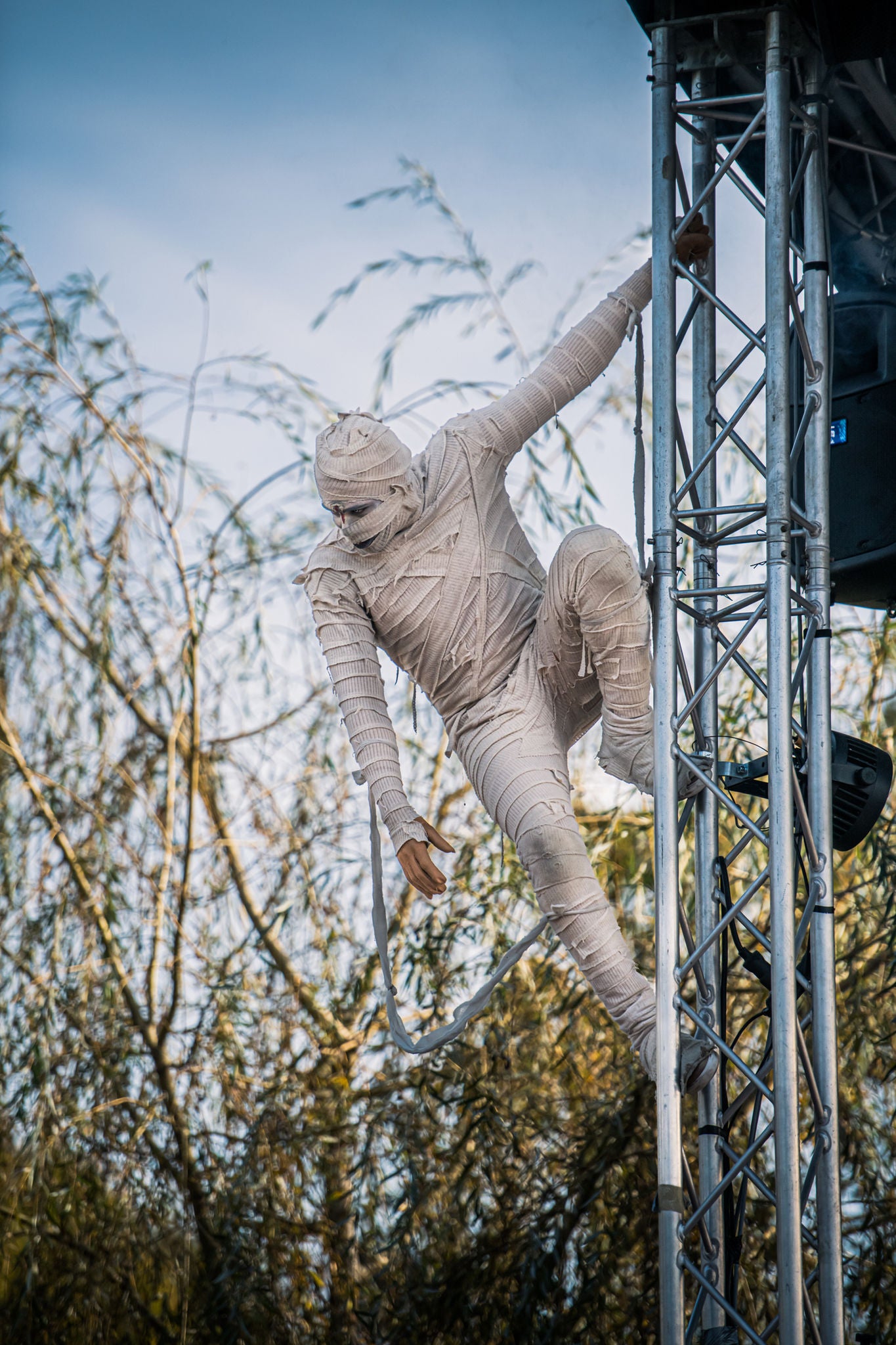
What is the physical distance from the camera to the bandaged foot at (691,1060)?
8.40ft

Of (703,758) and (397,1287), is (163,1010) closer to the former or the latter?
(397,1287)

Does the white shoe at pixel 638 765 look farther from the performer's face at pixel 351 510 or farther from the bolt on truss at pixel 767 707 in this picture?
the performer's face at pixel 351 510

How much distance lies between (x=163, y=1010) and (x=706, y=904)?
2704mm

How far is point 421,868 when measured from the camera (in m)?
2.67

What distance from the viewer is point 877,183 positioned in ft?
10.6

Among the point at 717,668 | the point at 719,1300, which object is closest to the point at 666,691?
Answer: the point at 717,668

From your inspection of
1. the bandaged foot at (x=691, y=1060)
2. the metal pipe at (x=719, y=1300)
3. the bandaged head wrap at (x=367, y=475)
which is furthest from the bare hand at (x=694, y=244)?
the metal pipe at (x=719, y=1300)

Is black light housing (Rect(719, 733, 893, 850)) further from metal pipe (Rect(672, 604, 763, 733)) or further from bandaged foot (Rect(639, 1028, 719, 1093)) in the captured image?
bandaged foot (Rect(639, 1028, 719, 1093))

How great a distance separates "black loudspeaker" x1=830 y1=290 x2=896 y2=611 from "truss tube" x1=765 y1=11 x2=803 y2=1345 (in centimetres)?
49

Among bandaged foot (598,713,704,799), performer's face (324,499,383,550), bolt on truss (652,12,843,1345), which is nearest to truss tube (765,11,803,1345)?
bolt on truss (652,12,843,1345)

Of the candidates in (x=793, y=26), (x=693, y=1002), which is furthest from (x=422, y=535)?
(x=693, y=1002)

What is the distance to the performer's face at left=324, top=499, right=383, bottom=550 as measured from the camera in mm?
2699

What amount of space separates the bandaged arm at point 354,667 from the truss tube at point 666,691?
0.56m

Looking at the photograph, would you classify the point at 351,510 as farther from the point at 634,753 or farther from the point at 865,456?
the point at 865,456
